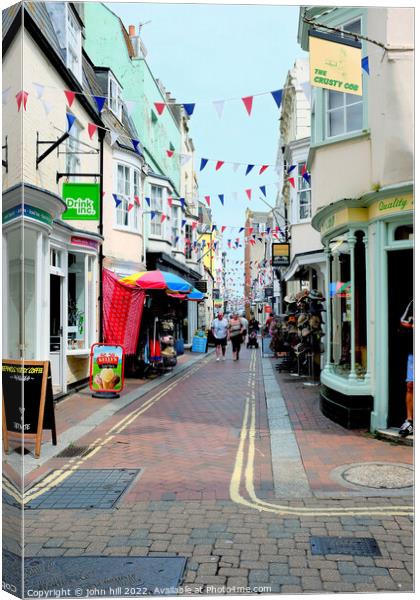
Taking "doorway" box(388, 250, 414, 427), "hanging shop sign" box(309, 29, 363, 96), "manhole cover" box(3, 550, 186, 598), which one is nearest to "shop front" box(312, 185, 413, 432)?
"doorway" box(388, 250, 414, 427)

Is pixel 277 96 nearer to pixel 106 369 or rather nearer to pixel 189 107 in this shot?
pixel 189 107

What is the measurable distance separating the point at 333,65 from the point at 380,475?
327cm

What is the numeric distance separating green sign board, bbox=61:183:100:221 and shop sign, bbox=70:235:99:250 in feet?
7.24

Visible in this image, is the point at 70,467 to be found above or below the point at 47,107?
below

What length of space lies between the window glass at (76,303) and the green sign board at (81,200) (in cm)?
300

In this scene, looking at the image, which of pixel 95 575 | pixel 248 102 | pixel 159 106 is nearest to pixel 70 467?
pixel 95 575

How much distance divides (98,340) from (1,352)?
7.01 metres

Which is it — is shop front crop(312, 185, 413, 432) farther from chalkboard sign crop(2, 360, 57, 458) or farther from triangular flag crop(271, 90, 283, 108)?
chalkboard sign crop(2, 360, 57, 458)

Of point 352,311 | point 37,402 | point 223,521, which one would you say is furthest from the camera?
point 352,311

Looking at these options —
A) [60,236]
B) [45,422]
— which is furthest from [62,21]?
[45,422]

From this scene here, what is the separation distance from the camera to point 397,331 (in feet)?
18.9

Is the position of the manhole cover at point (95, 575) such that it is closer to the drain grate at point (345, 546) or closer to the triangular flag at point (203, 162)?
the drain grate at point (345, 546)

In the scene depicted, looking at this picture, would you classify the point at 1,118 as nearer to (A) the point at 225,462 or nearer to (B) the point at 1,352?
(B) the point at 1,352

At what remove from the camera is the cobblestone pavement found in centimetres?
311
